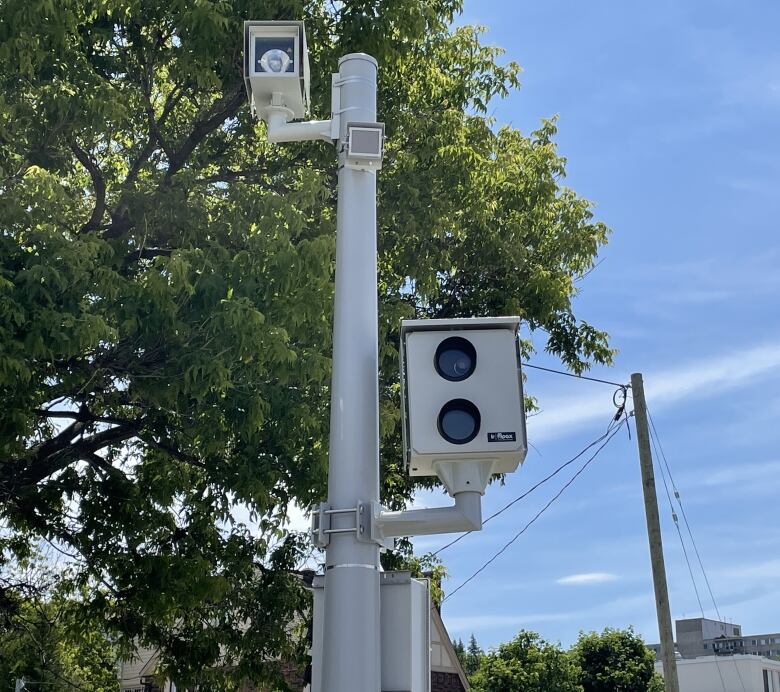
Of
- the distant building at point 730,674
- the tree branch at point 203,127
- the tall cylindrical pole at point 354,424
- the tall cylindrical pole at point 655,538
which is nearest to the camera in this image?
the tall cylindrical pole at point 354,424

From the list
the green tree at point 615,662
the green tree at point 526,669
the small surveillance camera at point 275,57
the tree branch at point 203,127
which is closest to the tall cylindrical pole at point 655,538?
the tree branch at point 203,127

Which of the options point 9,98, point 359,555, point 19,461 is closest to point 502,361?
point 359,555

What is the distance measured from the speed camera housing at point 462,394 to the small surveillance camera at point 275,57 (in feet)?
5.66

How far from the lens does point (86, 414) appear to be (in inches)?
504

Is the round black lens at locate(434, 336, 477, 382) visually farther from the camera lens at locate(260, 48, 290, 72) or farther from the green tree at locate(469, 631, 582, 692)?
the green tree at locate(469, 631, 582, 692)

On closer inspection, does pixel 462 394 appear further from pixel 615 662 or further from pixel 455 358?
pixel 615 662

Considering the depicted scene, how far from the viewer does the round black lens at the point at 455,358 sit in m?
4.11

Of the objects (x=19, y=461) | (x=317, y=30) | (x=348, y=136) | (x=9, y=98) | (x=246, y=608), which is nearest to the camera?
(x=348, y=136)

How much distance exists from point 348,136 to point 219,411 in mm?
6506

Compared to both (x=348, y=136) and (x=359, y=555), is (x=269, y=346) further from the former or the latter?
(x=359, y=555)

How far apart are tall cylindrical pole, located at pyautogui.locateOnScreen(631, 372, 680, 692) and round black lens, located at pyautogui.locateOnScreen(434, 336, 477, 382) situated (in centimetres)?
1568

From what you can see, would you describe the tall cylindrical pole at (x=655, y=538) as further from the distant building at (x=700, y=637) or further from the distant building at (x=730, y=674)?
the distant building at (x=700, y=637)

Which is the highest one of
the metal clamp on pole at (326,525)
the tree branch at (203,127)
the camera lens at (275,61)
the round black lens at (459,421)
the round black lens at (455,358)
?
the tree branch at (203,127)

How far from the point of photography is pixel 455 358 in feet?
13.6
